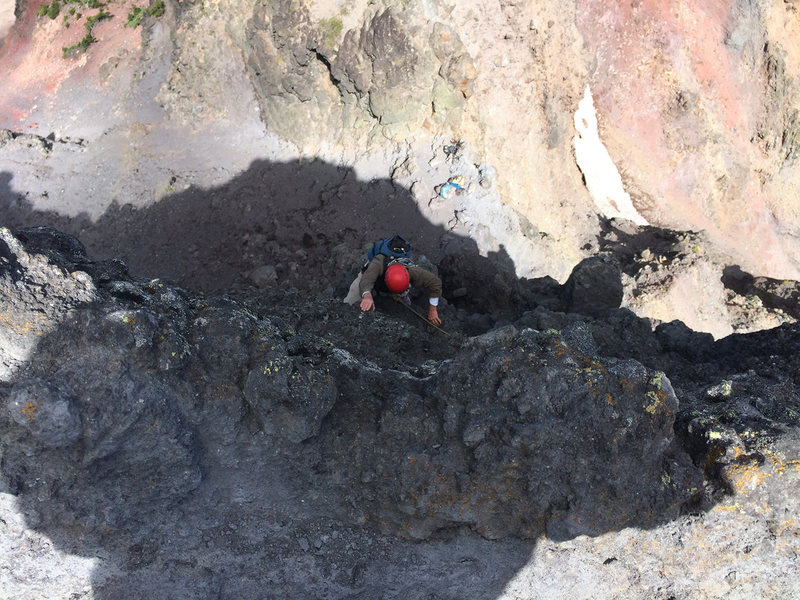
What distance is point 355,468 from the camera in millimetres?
4492

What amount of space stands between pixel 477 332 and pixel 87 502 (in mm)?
4938

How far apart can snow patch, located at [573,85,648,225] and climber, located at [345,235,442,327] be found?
265 inches

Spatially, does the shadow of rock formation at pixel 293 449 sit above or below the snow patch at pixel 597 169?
above

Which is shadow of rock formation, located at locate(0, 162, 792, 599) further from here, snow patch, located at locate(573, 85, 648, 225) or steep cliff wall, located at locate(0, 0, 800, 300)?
snow patch, located at locate(573, 85, 648, 225)

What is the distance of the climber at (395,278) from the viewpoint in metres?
7.36

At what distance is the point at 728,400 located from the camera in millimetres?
4789

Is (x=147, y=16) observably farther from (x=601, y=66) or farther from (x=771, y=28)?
(x=771, y=28)

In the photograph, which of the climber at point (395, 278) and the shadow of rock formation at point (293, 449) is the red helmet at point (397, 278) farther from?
the shadow of rock formation at point (293, 449)

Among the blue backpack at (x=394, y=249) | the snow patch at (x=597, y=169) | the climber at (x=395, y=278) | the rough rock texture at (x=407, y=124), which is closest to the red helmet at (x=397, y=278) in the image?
the climber at (x=395, y=278)

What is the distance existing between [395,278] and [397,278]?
1.0 inches

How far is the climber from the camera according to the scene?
736 centimetres

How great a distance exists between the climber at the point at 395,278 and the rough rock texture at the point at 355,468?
263 centimetres

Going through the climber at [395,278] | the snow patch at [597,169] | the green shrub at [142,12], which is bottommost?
the snow patch at [597,169]

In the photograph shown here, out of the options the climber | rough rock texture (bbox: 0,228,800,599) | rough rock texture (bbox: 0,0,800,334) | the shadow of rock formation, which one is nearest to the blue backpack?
the climber
